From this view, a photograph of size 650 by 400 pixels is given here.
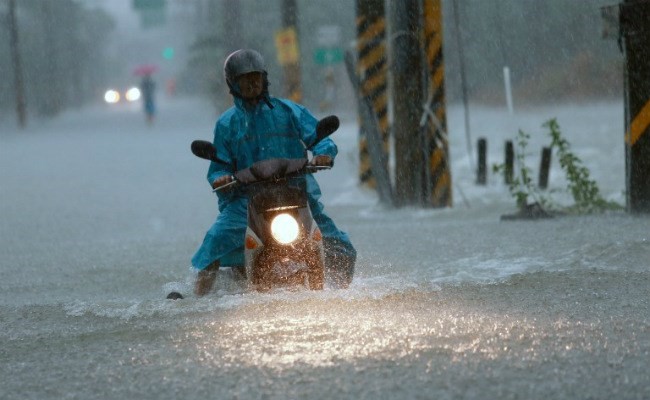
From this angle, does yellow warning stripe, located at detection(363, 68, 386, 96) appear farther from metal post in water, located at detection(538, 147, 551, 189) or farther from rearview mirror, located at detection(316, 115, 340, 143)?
rearview mirror, located at detection(316, 115, 340, 143)

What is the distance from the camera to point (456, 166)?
21359 mm

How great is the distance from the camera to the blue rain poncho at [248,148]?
7.05 metres

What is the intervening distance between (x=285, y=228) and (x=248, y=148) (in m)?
0.74

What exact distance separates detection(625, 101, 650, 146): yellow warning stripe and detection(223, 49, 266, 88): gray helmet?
4515mm

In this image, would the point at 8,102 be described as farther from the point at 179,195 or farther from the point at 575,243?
the point at 575,243

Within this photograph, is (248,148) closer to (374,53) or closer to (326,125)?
(326,125)

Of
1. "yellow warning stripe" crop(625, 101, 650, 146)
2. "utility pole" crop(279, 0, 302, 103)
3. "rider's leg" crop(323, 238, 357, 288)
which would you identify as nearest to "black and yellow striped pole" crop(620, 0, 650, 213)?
"yellow warning stripe" crop(625, 101, 650, 146)

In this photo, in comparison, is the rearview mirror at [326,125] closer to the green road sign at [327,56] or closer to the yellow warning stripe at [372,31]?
the yellow warning stripe at [372,31]

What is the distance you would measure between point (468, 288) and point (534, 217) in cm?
437

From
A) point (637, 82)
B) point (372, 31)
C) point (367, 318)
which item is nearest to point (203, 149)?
point (367, 318)

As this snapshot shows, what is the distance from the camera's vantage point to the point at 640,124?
33.6ft

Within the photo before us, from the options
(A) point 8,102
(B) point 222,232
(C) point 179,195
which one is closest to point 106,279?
(B) point 222,232

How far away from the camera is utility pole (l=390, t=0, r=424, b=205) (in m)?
13.2

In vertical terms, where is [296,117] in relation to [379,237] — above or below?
above
